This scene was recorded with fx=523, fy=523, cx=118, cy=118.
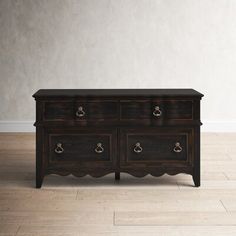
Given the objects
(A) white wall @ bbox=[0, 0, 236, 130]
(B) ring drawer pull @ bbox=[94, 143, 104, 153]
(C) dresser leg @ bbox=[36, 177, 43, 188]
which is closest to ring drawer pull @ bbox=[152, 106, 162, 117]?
(B) ring drawer pull @ bbox=[94, 143, 104, 153]

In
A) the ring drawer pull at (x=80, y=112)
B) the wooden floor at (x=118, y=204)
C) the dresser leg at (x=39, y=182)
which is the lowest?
the wooden floor at (x=118, y=204)

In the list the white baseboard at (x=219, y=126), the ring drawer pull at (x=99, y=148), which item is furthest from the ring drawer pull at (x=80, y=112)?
the white baseboard at (x=219, y=126)

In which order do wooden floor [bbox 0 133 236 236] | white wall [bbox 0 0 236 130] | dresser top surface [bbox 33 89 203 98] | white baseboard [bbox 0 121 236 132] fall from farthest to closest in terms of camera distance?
white baseboard [bbox 0 121 236 132] → white wall [bbox 0 0 236 130] → dresser top surface [bbox 33 89 203 98] → wooden floor [bbox 0 133 236 236]

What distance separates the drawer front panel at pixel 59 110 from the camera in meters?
3.45

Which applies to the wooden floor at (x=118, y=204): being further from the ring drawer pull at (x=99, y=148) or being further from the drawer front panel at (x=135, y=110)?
the drawer front panel at (x=135, y=110)

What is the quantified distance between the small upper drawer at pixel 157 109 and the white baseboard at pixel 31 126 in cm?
228

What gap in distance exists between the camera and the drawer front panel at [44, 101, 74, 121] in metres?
3.45

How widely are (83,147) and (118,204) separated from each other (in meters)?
0.53

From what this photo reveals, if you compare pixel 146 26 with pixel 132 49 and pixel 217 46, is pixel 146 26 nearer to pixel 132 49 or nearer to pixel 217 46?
pixel 132 49

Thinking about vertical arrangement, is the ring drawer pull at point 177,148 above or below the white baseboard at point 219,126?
above

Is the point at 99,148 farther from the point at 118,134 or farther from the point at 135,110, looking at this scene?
the point at 135,110

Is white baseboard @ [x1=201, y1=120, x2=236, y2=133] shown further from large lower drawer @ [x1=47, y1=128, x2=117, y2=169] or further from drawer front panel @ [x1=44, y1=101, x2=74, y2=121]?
drawer front panel @ [x1=44, y1=101, x2=74, y2=121]

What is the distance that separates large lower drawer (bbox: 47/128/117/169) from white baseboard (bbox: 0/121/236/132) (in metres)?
2.26

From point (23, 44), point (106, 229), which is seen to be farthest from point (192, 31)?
point (106, 229)
